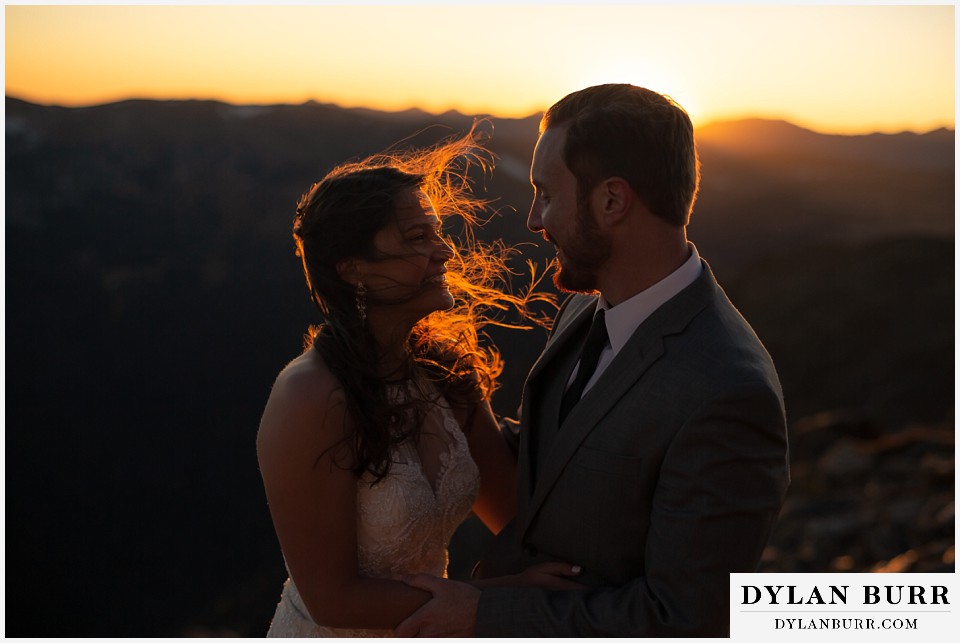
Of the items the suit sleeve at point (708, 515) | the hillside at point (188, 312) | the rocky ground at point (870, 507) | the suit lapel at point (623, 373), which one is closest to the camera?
the suit sleeve at point (708, 515)

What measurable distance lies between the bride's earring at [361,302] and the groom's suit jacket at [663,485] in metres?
0.71

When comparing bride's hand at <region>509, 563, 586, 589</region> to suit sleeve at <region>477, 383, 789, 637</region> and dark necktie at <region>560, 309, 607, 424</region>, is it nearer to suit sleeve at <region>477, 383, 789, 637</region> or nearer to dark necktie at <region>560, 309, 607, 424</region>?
suit sleeve at <region>477, 383, 789, 637</region>

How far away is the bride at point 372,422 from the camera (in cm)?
247

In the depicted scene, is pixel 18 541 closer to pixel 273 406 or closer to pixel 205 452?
pixel 205 452

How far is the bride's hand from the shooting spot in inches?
94.7

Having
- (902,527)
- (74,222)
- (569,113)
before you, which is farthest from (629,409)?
(74,222)

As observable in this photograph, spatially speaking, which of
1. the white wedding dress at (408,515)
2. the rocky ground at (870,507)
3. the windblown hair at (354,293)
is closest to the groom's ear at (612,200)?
the windblown hair at (354,293)

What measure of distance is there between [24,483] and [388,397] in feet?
148

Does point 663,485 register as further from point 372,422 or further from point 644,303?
point 372,422

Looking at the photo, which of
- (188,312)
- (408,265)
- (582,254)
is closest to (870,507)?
(582,254)

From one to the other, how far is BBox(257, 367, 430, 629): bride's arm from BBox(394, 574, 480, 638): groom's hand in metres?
0.05

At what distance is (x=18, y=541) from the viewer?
4150 cm

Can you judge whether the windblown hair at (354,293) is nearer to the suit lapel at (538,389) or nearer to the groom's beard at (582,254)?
the suit lapel at (538,389)

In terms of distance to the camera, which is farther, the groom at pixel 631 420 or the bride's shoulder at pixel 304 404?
the bride's shoulder at pixel 304 404
